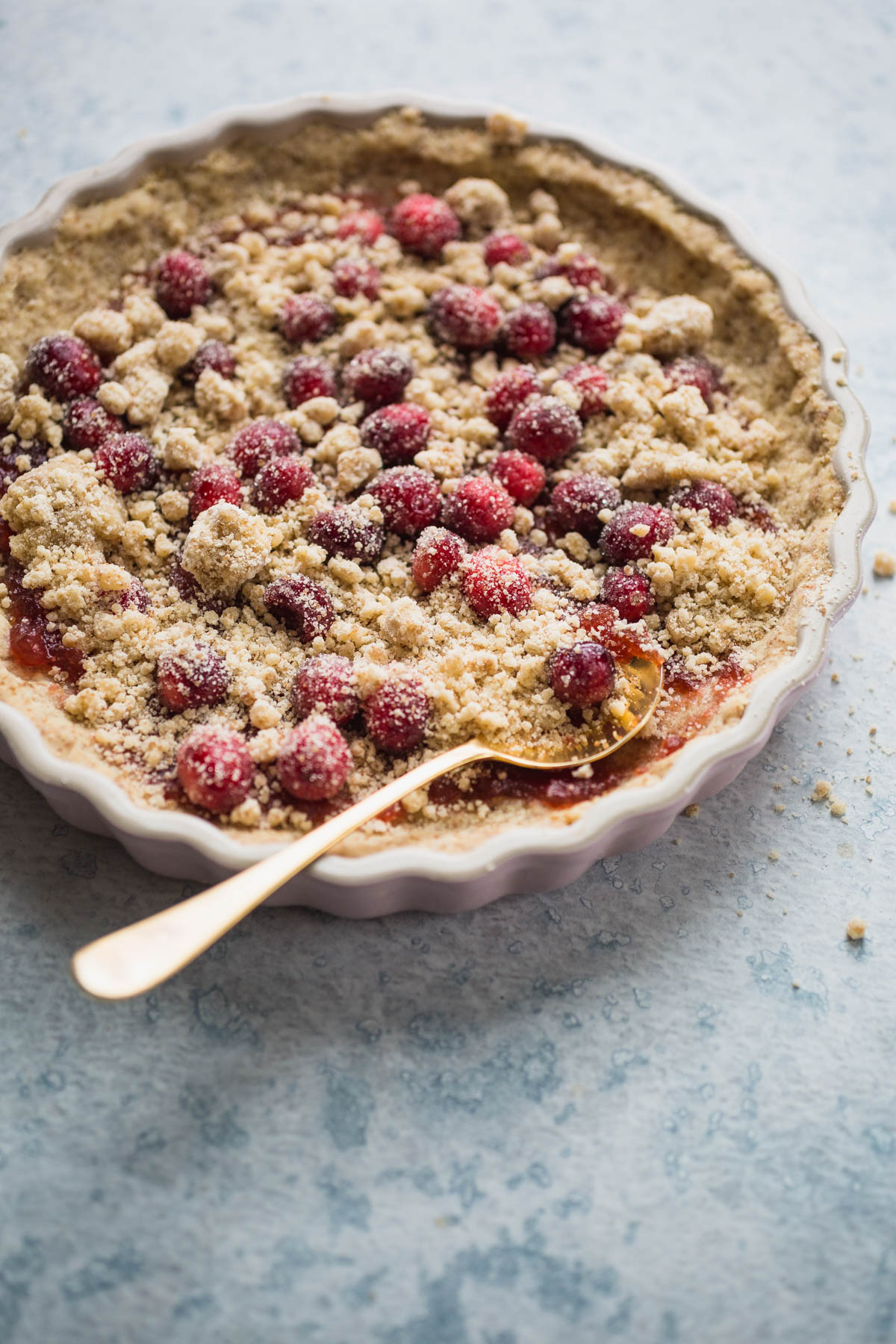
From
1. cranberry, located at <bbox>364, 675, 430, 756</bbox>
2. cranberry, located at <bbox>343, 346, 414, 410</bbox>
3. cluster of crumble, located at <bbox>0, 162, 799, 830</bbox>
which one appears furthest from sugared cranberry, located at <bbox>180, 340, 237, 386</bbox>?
cranberry, located at <bbox>364, 675, 430, 756</bbox>

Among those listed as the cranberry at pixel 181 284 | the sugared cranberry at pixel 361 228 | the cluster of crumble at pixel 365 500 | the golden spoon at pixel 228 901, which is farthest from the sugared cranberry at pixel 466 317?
the golden spoon at pixel 228 901

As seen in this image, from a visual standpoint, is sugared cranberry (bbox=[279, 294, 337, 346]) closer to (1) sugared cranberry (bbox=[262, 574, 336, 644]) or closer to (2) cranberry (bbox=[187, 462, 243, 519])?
(2) cranberry (bbox=[187, 462, 243, 519])

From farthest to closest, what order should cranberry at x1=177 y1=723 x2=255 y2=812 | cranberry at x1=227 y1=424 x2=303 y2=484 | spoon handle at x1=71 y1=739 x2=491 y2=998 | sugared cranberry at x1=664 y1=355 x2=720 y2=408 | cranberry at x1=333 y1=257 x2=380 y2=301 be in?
cranberry at x1=333 y1=257 x2=380 y2=301
sugared cranberry at x1=664 y1=355 x2=720 y2=408
cranberry at x1=227 y1=424 x2=303 y2=484
cranberry at x1=177 y1=723 x2=255 y2=812
spoon handle at x1=71 y1=739 x2=491 y2=998

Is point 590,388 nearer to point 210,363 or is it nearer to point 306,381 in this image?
point 306,381

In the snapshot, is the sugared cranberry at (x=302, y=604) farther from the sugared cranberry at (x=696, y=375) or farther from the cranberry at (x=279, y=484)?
the sugared cranberry at (x=696, y=375)

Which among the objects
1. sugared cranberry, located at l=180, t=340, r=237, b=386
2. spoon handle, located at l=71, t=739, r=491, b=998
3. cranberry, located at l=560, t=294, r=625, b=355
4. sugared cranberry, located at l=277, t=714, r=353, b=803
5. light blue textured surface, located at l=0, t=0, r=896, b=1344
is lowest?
light blue textured surface, located at l=0, t=0, r=896, b=1344

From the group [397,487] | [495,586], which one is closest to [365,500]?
[397,487]
